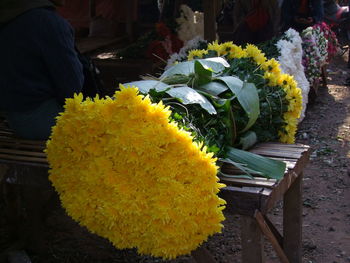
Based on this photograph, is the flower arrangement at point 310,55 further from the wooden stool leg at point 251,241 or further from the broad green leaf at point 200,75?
the wooden stool leg at point 251,241

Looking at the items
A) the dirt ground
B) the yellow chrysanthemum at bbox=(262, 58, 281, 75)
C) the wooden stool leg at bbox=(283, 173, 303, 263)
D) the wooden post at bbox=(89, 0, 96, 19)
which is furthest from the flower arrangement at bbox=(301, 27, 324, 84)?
the wooden stool leg at bbox=(283, 173, 303, 263)

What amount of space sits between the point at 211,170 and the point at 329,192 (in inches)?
117

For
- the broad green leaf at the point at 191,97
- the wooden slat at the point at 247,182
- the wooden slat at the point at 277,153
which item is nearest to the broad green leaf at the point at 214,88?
the broad green leaf at the point at 191,97

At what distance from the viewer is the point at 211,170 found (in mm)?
2049

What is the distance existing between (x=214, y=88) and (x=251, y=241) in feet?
2.96

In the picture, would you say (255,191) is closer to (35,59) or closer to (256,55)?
(35,59)

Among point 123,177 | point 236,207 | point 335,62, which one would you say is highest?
point 123,177

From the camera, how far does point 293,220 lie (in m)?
3.08

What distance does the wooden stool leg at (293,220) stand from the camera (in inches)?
120

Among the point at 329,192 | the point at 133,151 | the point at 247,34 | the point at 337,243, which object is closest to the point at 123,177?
the point at 133,151

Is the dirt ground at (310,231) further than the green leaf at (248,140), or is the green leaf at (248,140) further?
the dirt ground at (310,231)

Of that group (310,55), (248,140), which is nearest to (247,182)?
(248,140)

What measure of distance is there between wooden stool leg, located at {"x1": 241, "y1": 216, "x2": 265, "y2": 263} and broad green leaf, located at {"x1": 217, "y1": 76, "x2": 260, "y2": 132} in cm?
66

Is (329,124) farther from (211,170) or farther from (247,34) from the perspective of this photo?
(211,170)
